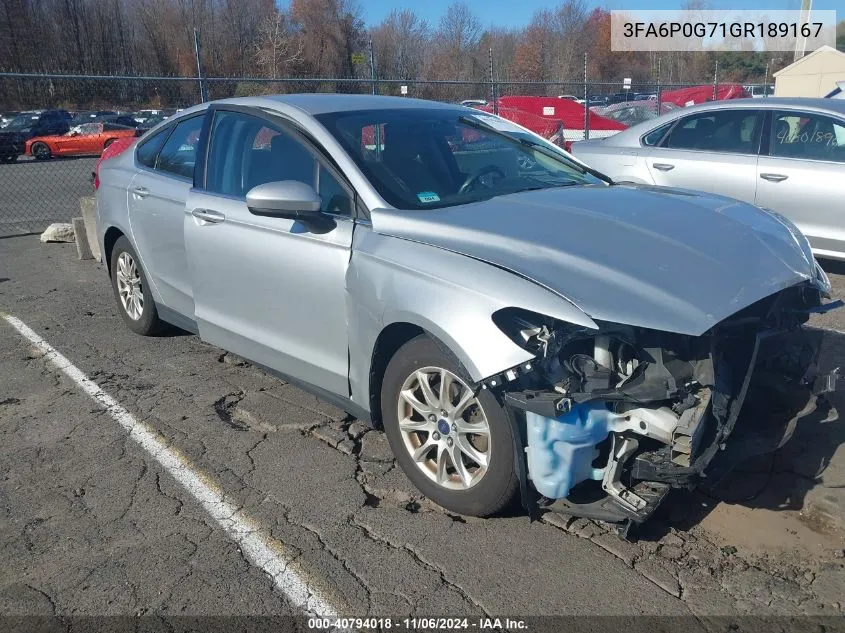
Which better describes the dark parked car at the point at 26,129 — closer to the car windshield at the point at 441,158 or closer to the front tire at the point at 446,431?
the car windshield at the point at 441,158

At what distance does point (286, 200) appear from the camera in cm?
342

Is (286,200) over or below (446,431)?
over

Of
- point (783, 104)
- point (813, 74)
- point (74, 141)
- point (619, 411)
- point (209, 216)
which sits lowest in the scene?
point (74, 141)

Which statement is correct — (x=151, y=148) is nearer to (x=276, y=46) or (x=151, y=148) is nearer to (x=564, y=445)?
(x=564, y=445)

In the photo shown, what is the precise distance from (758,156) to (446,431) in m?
5.11

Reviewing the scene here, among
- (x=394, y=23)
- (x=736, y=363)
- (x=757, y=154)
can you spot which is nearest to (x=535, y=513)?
(x=736, y=363)

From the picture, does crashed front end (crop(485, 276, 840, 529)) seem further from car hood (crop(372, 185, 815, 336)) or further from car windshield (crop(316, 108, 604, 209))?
car windshield (crop(316, 108, 604, 209))

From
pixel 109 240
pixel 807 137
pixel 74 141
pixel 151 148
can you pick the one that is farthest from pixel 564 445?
pixel 74 141

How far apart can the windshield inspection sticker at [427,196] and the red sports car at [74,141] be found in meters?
25.2

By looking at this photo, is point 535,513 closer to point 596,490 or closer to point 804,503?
point 596,490

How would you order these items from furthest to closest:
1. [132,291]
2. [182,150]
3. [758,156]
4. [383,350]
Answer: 1. [758,156]
2. [132,291]
3. [182,150]
4. [383,350]

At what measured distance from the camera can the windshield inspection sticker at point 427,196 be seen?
356cm

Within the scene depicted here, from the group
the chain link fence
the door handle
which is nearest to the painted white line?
the door handle

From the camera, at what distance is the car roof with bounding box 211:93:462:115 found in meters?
4.05
